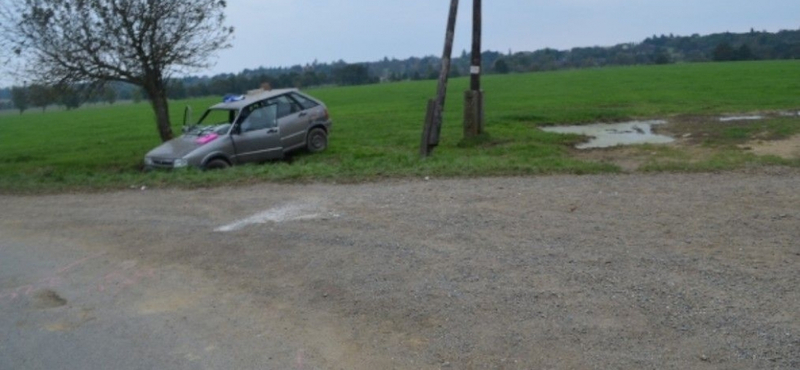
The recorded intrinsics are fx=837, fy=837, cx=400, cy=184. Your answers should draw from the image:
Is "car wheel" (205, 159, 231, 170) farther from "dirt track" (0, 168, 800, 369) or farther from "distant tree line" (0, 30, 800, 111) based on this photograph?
"distant tree line" (0, 30, 800, 111)

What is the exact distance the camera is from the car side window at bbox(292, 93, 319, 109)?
A: 16531mm

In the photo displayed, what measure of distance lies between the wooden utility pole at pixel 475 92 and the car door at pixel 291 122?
127 inches

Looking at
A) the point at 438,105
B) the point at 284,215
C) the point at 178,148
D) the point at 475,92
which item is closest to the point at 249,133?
the point at 178,148

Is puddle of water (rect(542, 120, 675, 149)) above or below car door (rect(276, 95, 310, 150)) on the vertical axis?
below

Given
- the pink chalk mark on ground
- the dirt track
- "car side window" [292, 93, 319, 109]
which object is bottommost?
the pink chalk mark on ground

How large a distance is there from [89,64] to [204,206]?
6923mm

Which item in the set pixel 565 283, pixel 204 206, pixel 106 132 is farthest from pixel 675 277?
pixel 106 132

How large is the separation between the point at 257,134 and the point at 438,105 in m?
3.38

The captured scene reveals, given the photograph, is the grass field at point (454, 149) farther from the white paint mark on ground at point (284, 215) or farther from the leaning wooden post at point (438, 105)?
the white paint mark on ground at point (284, 215)

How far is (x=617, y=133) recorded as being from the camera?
19.6 meters

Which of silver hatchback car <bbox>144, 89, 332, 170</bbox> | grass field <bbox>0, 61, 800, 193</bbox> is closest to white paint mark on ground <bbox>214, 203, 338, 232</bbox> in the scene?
grass field <bbox>0, 61, 800, 193</bbox>

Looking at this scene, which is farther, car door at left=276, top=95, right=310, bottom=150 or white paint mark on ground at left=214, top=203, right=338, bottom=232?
car door at left=276, top=95, right=310, bottom=150

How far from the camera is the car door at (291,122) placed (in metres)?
15.9

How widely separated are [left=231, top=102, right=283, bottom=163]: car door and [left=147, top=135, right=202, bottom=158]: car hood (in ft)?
2.41
